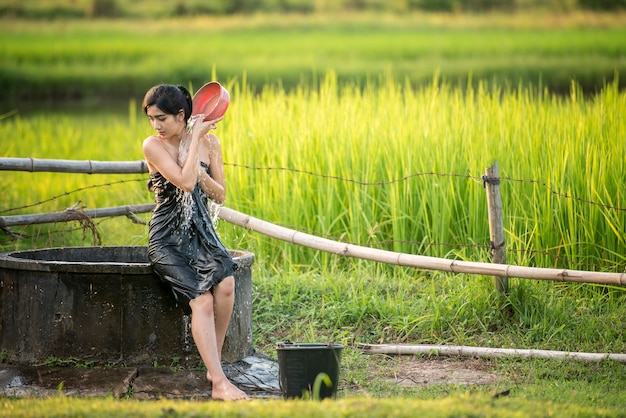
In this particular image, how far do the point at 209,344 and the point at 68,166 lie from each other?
5.58 feet

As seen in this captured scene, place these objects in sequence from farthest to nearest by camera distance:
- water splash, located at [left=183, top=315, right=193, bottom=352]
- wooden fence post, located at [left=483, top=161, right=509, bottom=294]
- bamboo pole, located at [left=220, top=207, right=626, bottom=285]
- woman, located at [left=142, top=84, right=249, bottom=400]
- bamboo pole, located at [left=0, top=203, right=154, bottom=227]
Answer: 1. bamboo pole, located at [left=0, top=203, right=154, bottom=227]
2. wooden fence post, located at [left=483, top=161, right=509, bottom=294]
3. bamboo pole, located at [left=220, top=207, right=626, bottom=285]
4. water splash, located at [left=183, top=315, right=193, bottom=352]
5. woman, located at [left=142, top=84, right=249, bottom=400]

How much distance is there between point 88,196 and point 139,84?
13961 millimetres

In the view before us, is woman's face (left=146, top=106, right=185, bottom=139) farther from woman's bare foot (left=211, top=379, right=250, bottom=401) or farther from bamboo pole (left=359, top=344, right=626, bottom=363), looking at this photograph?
bamboo pole (left=359, top=344, right=626, bottom=363)

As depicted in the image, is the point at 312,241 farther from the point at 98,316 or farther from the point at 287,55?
the point at 287,55

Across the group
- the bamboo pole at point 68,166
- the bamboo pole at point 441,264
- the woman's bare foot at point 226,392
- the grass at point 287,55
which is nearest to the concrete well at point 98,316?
the woman's bare foot at point 226,392

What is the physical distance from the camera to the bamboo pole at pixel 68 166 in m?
4.86

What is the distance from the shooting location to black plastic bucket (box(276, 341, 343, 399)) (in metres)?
3.67

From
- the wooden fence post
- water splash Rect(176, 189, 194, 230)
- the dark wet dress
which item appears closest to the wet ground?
the dark wet dress

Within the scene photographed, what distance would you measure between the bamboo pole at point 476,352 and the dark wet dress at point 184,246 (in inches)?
43.5

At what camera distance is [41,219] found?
17.0 ft

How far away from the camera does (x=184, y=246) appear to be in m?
3.97

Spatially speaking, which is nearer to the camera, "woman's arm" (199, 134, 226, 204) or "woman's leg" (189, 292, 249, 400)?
"woman's leg" (189, 292, 249, 400)

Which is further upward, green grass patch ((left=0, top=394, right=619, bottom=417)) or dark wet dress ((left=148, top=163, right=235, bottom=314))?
dark wet dress ((left=148, top=163, right=235, bottom=314))

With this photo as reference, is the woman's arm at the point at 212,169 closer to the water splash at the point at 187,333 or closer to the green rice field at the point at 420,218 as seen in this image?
the water splash at the point at 187,333
